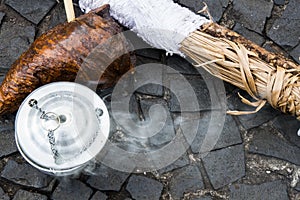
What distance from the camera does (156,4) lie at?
3.07 m

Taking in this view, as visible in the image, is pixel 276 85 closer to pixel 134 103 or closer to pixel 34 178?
pixel 134 103

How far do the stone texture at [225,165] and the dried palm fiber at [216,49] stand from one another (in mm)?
251

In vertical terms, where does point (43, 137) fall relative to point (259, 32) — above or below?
below

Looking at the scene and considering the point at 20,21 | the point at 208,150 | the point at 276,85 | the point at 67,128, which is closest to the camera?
the point at 67,128

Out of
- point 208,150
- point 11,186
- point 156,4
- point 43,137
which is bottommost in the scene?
point 11,186

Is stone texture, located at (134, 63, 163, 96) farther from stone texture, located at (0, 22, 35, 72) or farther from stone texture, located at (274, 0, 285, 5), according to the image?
stone texture, located at (274, 0, 285, 5)

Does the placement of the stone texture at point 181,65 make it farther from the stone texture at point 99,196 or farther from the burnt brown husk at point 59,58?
the stone texture at point 99,196

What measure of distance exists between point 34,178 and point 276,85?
1.52m

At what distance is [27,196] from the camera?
3023 mm

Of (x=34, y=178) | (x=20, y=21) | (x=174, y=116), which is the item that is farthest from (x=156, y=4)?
(x=34, y=178)

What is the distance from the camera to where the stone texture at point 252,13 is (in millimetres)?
3336

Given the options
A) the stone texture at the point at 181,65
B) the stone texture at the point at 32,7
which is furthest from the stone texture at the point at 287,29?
the stone texture at the point at 32,7

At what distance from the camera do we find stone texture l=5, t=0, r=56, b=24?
3.35m

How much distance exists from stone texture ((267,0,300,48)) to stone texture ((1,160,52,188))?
1.69 m
